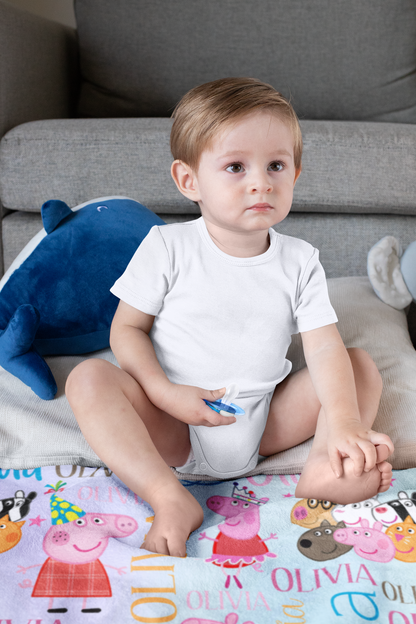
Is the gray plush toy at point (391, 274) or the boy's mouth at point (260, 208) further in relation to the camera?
the gray plush toy at point (391, 274)

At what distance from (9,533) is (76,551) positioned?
0.09 meters

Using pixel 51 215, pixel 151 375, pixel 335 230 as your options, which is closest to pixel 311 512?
pixel 151 375

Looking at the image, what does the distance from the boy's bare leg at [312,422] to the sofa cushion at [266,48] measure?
1.20 metres

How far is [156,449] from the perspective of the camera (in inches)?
26.5

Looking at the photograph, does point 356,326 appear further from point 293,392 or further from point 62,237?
point 62,237

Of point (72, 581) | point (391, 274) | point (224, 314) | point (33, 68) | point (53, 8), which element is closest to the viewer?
point (72, 581)

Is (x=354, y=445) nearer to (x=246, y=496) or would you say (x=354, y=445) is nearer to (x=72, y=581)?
(x=246, y=496)

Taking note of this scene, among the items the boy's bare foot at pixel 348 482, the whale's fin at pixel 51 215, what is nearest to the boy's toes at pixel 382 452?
the boy's bare foot at pixel 348 482

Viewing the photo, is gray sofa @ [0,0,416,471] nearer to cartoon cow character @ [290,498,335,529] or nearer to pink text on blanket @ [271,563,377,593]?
cartoon cow character @ [290,498,335,529]

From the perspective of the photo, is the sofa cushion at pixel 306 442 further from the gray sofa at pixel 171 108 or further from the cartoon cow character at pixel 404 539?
the cartoon cow character at pixel 404 539

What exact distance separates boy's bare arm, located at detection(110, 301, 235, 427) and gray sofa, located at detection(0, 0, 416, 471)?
139mm

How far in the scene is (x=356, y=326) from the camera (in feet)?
3.32

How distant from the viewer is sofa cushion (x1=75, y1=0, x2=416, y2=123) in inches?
66.9

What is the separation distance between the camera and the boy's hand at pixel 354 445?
0.62 meters
